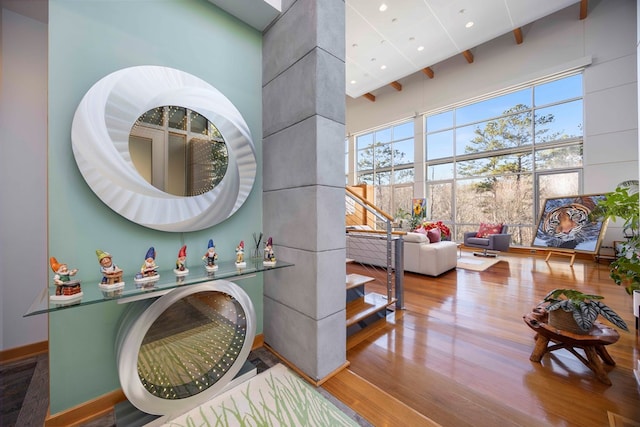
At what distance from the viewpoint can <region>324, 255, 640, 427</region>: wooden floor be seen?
143cm

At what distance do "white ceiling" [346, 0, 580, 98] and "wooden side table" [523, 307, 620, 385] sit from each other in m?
5.25

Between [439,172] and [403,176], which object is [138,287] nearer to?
[439,172]

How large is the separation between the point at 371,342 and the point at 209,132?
2240 millimetres

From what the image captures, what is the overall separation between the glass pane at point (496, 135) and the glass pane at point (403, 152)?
60.5 inches

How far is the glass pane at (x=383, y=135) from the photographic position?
374 inches

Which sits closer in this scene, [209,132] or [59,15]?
[59,15]

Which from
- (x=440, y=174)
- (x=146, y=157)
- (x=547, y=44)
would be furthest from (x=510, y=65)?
(x=146, y=157)

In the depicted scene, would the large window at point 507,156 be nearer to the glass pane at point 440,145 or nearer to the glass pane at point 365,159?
the glass pane at point 440,145

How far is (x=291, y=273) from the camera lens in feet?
6.16

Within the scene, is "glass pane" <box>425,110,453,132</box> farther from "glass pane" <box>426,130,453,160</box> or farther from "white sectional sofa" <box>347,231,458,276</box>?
"white sectional sofa" <box>347,231,458,276</box>

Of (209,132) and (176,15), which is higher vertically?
(176,15)

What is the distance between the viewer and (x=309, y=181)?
1.71 metres

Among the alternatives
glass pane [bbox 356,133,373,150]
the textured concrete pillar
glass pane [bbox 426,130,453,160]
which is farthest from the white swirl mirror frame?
Answer: glass pane [bbox 356,133,373,150]

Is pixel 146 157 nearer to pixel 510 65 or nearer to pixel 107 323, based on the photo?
pixel 107 323
